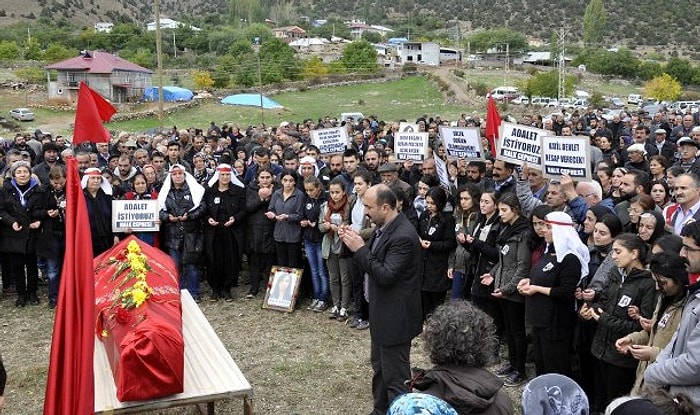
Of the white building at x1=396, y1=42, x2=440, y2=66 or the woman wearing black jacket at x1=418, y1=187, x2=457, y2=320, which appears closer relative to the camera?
the woman wearing black jacket at x1=418, y1=187, x2=457, y2=320

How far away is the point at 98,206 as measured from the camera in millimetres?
8891

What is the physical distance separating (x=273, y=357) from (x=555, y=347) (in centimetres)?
308

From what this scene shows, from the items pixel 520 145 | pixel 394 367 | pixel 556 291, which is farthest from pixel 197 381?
pixel 520 145

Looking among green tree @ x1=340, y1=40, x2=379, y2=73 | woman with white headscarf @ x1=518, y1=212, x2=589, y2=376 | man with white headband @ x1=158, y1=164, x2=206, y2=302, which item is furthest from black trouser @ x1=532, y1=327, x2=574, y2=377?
green tree @ x1=340, y1=40, x2=379, y2=73

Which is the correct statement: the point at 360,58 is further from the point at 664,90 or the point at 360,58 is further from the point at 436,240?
the point at 436,240

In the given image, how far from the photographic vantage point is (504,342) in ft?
25.0

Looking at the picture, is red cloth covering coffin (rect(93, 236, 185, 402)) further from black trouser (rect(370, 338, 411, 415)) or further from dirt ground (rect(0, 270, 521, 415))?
black trouser (rect(370, 338, 411, 415))

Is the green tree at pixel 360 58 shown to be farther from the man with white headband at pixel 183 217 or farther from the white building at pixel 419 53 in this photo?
the man with white headband at pixel 183 217

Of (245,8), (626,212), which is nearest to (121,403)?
(626,212)

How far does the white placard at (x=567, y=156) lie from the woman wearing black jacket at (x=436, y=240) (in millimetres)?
1351

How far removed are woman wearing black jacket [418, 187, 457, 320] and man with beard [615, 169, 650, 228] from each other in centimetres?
183

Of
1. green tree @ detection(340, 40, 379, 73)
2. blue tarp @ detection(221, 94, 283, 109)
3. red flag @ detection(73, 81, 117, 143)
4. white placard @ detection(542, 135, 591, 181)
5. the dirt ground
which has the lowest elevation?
the dirt ground

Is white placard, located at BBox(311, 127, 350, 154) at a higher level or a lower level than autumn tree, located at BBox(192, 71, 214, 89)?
lower

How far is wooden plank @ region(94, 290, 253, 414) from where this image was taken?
15.5 feet
